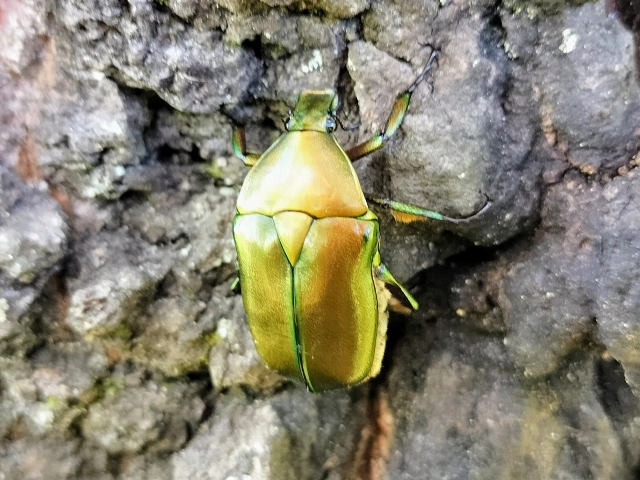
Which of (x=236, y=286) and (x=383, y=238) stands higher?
(x=383, y=238)

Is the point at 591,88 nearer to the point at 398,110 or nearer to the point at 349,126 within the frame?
the point at 398,110

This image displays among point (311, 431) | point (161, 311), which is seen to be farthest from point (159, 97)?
point (311, 431)

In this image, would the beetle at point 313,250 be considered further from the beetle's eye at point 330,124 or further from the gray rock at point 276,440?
the gray rock at point 276,440

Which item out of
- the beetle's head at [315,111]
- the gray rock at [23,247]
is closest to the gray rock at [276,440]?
the gray rock at [23,247]

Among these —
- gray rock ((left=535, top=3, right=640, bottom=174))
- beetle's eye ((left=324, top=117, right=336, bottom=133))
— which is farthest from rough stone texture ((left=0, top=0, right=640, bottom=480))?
beetle's eye ((left=324, top=117, right=336, bottom=133))

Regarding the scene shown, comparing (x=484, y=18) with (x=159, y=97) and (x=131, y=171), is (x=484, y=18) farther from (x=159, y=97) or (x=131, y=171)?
(x=131, y=171)

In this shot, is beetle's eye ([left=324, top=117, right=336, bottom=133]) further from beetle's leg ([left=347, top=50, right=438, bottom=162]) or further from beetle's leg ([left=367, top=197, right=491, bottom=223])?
beetle's leg ([left=367, top=197, right=491, bottom=223])

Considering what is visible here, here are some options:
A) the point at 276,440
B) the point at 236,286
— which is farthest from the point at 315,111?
the point at 276,440

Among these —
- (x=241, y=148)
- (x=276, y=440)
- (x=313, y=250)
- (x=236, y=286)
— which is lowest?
Answer: (x=276, y=440)
